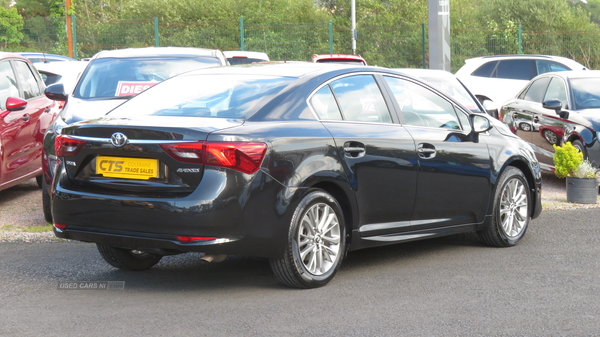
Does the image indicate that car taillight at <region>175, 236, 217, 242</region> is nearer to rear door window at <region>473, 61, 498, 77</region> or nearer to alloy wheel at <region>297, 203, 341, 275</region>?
alloy wheel at <region>297, 203, 341, 275</region>

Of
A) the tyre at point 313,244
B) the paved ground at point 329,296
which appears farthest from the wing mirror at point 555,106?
the tyre at point 313,244

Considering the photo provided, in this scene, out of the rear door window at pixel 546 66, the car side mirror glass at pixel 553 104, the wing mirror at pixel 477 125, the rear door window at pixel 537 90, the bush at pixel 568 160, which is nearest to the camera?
the wing mirror at pixel 477 125

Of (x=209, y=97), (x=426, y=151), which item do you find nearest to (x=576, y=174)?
(x=426, y=151)

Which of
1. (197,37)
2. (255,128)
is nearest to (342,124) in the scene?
(255,128)

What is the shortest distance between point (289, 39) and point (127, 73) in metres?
19.1

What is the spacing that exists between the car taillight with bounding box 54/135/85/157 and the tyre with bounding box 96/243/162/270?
817mm

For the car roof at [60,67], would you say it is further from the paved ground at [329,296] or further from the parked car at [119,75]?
the paved ground at [329,296]

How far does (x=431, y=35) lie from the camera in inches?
561

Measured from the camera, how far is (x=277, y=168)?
17.6ft

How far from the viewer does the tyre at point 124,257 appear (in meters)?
6.22

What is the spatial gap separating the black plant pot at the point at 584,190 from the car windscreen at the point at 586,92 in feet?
5.53

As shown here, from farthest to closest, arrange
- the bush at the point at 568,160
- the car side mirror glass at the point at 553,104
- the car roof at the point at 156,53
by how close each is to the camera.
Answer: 1. the car side mirror glass at the point at 553,104
2. the bush at the point at 568,160
3. the car roof at the point at 156,53

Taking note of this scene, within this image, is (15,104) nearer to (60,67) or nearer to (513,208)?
(60,67)

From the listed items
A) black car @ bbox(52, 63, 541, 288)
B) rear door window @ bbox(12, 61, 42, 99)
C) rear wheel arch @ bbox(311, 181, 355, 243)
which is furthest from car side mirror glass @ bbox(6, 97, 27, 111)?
rear wheel arch @ bbox(311, 181, 355, 243)
